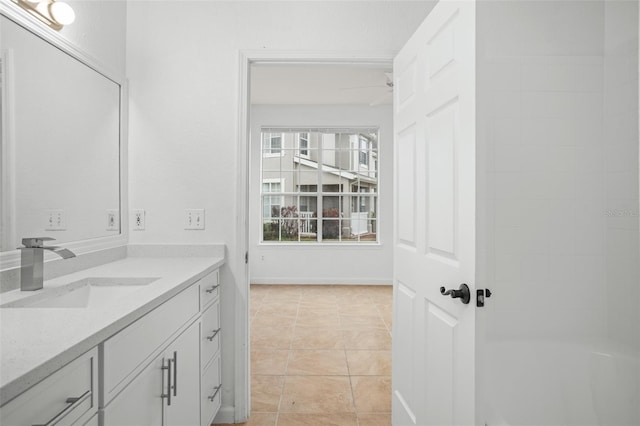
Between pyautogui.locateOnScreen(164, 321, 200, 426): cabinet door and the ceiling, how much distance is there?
3267mm

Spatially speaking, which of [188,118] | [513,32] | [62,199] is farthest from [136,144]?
[513,32]

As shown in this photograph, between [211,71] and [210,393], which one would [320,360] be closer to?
[210,393]

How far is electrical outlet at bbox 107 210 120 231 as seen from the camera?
1.95m

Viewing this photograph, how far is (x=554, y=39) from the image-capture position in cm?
208

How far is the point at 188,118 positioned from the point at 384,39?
1.22 meters

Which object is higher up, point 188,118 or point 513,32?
point 513,32

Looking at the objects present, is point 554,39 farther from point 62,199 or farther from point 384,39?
point 62,199

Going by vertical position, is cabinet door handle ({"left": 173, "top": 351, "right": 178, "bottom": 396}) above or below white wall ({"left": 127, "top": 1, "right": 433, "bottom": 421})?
below

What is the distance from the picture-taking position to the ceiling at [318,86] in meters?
4.32

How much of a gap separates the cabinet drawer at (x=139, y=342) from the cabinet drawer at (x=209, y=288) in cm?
20

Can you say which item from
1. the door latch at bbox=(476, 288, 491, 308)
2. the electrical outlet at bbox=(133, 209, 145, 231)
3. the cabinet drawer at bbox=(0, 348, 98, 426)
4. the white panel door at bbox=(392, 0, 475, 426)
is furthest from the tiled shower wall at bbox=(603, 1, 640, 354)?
the electrical outlet at bbox=(133, 209, 145, 231)

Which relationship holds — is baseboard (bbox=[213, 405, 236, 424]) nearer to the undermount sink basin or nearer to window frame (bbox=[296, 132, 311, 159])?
the undermount sink basin

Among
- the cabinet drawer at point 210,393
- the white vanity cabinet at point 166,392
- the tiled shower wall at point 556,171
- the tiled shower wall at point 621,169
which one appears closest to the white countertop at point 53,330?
the white vanity cabinet at point 166,392

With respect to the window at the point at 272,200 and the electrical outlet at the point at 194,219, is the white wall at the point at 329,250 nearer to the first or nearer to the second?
the window at the point at 272,200
